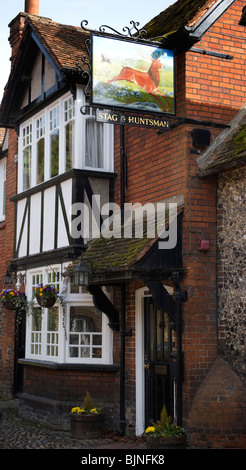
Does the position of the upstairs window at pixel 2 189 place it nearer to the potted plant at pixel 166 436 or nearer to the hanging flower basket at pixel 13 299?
the hanging flower basket at pixel 13 299

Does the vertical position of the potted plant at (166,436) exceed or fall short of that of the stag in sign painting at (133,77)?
it falls short

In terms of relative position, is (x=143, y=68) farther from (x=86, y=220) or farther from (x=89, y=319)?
(x=89, y=319)

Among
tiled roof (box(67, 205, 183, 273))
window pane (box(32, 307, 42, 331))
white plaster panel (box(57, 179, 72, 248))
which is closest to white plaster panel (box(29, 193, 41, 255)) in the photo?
white plaster panel (box(57, 179, 72, 248))

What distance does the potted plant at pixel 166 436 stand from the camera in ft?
26.5

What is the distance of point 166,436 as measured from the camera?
8.10 meters

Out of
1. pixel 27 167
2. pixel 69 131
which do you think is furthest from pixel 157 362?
pixel 27 167

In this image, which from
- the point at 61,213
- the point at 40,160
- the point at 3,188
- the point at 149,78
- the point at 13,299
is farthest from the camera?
the point at 3,188

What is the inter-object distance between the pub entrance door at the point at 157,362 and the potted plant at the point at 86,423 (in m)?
0.75

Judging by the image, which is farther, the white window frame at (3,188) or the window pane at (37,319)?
the white window frame at (3,188)

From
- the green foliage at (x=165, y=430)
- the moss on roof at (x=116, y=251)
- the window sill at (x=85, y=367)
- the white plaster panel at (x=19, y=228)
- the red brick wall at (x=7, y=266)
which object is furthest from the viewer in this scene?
the red brick wall at (x=7, y=266)

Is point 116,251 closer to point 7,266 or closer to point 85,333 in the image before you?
point 85,333

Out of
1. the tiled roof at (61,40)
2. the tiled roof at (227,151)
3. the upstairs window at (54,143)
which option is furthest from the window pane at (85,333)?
the tiled roof at (61,40)

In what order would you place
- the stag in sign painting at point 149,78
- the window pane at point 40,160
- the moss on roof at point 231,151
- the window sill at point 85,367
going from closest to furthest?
the moss on roof at point 231,151 → the stag in sign painting at point 149,78 → the window sill at point 85,367 → the window pane at point 40,160

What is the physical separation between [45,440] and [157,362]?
211 cm
